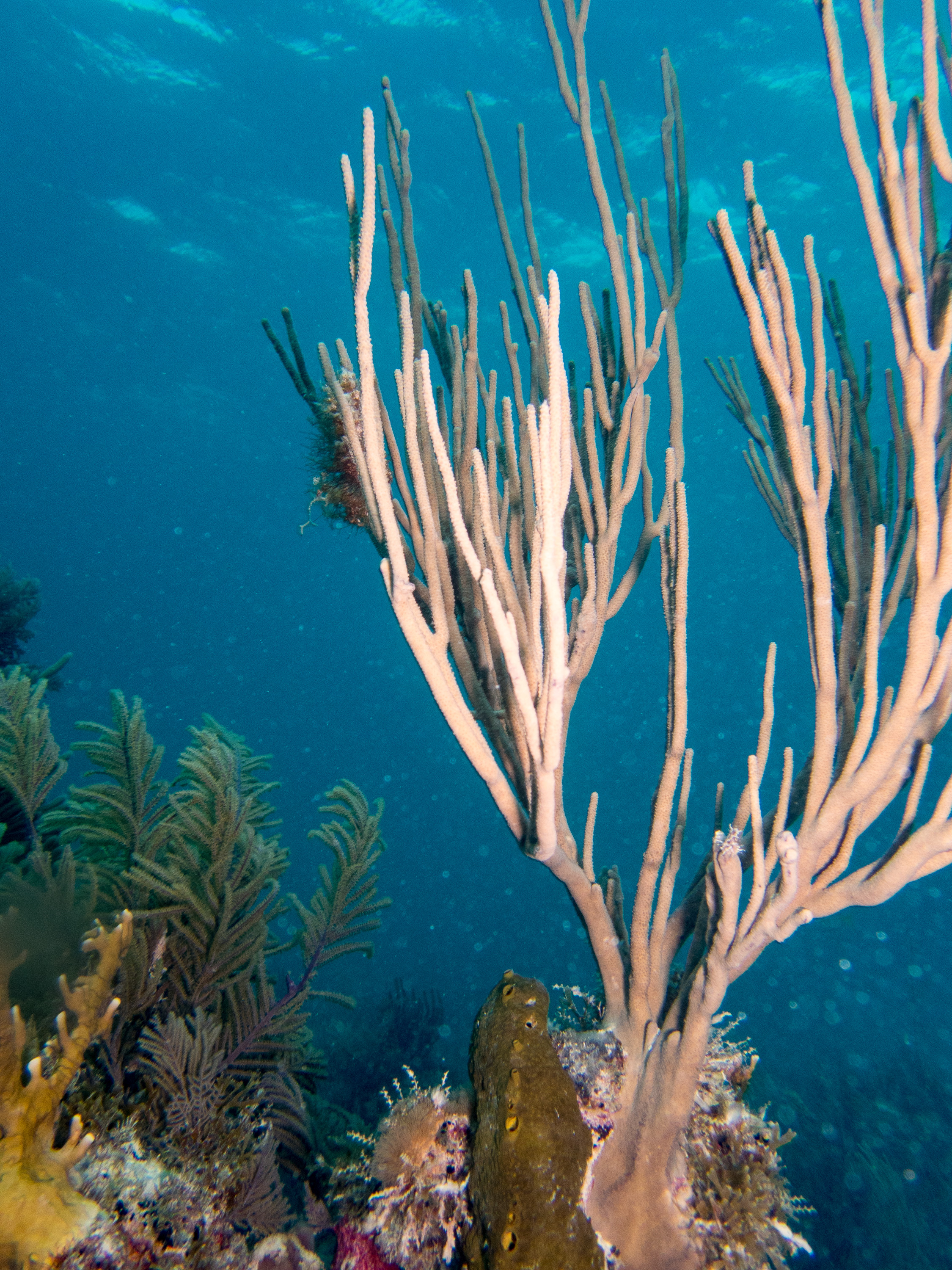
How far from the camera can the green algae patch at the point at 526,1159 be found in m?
1.71

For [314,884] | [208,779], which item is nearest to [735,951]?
[208,779]

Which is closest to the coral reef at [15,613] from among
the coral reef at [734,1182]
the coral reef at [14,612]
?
the coral reef at [14,612]

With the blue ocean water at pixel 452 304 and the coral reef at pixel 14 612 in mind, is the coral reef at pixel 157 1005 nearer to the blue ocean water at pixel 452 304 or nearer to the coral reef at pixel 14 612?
the blue ocean water at pixel 452 304

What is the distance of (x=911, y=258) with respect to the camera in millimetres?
1815

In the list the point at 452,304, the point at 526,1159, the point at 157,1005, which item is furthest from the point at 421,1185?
the point at 452,304

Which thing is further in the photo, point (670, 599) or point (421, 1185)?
point (670, 599)

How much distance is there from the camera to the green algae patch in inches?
67.1

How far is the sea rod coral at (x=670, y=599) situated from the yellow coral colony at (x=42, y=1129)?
1141 mm

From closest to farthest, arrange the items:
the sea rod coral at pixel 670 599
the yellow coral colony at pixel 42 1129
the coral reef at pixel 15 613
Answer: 1. the yellow coral colony at pixel 42 1129
2. the sea rod coral at pixel 670 599
3. the coral reef at pixel 15 613

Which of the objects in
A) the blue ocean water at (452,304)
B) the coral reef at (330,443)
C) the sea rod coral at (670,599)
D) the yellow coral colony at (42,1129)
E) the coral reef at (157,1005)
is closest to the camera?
the yellow coral colony at (42,1129)

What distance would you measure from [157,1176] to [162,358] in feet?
130

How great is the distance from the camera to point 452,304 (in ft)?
101

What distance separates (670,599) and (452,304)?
3295 centimetres

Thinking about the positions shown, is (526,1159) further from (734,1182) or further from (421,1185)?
(734,1182)
